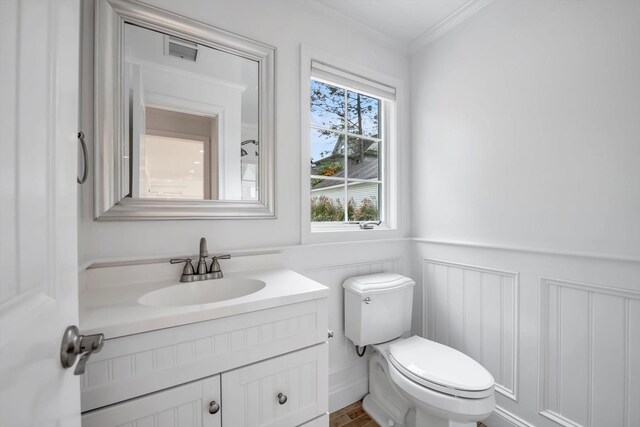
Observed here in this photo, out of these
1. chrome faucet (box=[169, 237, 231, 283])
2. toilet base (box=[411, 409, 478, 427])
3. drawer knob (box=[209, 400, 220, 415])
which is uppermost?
chrome faucet (box=[169, 237, 231, 283])

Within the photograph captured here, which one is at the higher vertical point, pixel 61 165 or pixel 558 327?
pixel 61 165

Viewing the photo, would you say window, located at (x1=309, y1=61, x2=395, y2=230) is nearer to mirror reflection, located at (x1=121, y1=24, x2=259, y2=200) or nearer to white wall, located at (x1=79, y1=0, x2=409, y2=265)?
white wall, located at (x1=79, y1=0, x2=409, y2=265)

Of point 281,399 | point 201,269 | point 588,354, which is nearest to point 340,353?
point 281,399

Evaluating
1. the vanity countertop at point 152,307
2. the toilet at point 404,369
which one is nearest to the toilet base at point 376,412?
the toilet at point 404,369

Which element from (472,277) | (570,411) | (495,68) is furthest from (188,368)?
(495,68)

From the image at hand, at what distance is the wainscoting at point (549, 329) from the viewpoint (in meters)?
1.12

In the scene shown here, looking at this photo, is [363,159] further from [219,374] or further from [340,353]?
[219,374]

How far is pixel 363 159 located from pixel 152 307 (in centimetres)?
153

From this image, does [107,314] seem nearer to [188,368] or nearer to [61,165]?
[188,368]

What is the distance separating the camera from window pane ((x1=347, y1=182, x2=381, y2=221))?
6.21ft

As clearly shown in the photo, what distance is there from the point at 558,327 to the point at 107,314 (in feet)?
5.90

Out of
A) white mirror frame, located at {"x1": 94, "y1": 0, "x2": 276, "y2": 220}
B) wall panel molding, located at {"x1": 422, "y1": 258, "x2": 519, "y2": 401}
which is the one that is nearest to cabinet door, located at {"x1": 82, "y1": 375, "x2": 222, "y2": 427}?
white mirror frame, located at {"x1": 94, "y1": 0, "x2": 276, "y2": 220}

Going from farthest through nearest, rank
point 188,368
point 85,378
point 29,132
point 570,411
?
point 570,411, point 188,368, point 85,378, point 29,132

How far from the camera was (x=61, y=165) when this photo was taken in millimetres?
471
